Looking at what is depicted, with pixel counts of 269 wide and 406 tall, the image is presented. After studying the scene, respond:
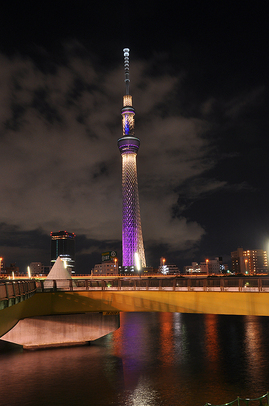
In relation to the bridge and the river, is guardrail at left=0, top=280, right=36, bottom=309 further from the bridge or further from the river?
the river

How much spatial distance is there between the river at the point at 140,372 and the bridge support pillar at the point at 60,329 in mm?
1415

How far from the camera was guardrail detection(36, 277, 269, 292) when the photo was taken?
33.4m

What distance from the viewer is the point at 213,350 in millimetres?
45062

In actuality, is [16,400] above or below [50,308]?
below

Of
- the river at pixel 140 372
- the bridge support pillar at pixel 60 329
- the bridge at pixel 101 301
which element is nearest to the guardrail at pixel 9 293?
the bridge at pixel 101 301

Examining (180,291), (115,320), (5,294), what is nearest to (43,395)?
(5,294)

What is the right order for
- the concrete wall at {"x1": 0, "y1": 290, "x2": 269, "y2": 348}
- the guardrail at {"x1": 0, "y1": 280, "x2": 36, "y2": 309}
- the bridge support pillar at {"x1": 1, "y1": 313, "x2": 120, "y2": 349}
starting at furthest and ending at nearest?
1. the bridge support pillar at {"x1": 1, "y1": 313, "x2": 120, "y2": 349}
2. the concrete wall at {"x1": 0, "y1": 290, "x2": 269, "y2": 348}
3. the guardrail at {"x1": 0, "y1": 280, "x2": 36, "y2": 309}

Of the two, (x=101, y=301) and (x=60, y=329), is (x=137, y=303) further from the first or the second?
(x=60, y=329)

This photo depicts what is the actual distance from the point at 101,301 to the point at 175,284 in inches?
344

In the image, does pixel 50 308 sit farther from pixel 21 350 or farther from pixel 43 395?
pixel 43 395

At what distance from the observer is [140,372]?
3528 centimetres

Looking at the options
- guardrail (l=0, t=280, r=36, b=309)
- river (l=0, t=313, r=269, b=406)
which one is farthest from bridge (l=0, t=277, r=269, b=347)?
river (l=0, t=313, r=269, b=406)

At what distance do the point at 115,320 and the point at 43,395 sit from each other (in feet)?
59.4

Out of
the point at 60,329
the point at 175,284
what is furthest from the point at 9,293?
the point at 60,329
